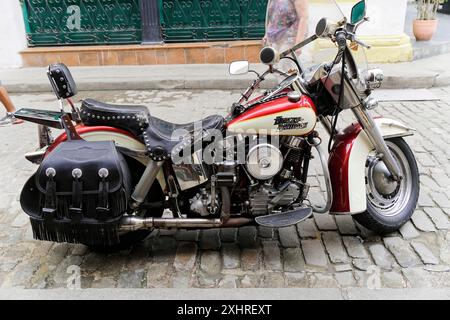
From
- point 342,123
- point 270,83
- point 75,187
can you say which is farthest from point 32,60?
point 75,187

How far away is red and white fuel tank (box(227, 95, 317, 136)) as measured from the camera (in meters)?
2.95

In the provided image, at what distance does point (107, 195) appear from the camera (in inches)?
113

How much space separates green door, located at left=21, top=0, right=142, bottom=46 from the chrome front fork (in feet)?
22.8

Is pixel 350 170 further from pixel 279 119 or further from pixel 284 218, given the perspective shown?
pixel 279 119

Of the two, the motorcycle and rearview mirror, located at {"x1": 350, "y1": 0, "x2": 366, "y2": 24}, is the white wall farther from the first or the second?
rearview mirror, located at {"x1": 350, "y1": 0, "x2": 366, "y2": 24}

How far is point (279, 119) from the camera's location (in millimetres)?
2947

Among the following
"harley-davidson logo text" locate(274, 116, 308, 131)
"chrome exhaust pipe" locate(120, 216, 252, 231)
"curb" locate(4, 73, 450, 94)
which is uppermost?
"harley-davidson logo text" locate(274, 116, 308, 131)

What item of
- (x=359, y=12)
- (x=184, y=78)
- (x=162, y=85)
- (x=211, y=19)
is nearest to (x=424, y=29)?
(x=211, y=19)

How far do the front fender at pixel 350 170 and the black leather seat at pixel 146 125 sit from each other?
0.88 m

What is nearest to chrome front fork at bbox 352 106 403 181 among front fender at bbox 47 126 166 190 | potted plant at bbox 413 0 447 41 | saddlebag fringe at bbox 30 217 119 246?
front fender at bbox 47 126 166 190

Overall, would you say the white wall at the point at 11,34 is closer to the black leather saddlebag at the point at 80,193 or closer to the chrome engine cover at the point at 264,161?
the black leather saddlebag at the point at 80,193

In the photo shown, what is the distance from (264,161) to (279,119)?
0.94 feet

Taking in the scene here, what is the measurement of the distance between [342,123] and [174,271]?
138 inches

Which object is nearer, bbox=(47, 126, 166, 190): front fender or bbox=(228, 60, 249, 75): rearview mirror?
bbox=(47, 126, 166, 190): front fender
